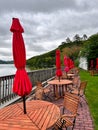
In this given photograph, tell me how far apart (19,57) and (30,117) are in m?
1.12

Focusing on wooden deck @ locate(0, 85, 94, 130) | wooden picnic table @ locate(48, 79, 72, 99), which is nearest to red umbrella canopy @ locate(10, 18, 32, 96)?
wooden deck @ locate(0, 85, 94, 130)

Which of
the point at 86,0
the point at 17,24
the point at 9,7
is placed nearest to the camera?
the point at 17,24

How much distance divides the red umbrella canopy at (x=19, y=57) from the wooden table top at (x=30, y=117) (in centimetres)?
49

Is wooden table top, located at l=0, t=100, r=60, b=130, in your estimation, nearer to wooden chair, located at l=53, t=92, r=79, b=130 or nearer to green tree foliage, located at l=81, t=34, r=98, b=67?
wooden chair, located at l=53, t=92, r=79, b=130

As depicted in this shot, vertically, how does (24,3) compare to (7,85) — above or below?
above

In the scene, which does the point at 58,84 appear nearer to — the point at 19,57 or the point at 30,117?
the point at 30,117

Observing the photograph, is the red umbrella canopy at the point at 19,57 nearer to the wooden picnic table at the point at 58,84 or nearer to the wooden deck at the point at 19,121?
the wooden deck at the point at 19,121

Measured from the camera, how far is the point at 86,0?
13141 millimetres

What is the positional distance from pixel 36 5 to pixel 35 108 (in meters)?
7.10

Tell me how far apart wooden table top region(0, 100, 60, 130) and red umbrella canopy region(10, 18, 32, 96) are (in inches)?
19.3

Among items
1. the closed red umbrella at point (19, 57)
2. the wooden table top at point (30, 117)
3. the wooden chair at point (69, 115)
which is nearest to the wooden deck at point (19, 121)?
the wooden table top at point (30, 117)

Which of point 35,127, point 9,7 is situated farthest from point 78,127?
point 9,7

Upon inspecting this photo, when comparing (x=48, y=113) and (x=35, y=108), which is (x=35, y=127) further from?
(x=35, y=108)

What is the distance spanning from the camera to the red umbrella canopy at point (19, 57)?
134 inches
